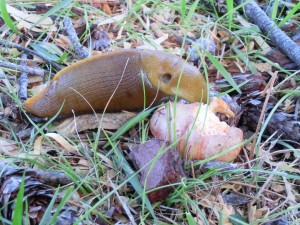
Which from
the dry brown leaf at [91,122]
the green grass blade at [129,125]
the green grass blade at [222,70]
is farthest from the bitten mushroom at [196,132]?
the green grass blade at [222,70]

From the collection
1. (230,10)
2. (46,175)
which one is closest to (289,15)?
(230,10)

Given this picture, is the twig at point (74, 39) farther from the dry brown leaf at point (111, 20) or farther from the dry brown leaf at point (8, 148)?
the dry brown leaf at point (8, 148)

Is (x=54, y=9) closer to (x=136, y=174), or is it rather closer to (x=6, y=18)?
(x=6, y=18)

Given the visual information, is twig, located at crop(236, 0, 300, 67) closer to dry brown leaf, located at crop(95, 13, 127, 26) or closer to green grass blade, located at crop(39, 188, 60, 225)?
dry brown leaf, located at crop(95, 13, 127, 26)

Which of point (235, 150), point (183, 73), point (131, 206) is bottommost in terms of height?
point (131, 206)

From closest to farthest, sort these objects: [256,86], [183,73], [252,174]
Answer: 1. [252,174]
2. [183,73]
3. [256,86]

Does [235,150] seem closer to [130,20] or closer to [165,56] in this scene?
[165,56]

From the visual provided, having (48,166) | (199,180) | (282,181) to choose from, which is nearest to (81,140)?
(48,166)
